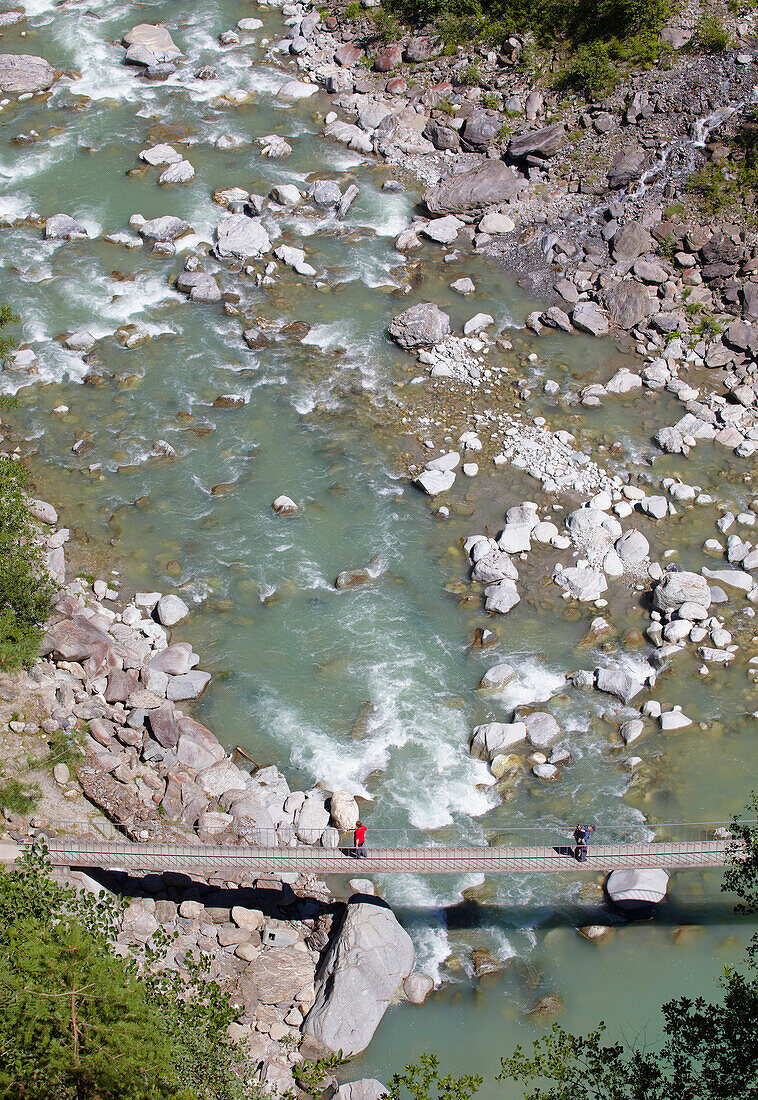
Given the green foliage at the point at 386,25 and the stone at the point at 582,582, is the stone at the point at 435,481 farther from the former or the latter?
the green foliage at the point at 386,25

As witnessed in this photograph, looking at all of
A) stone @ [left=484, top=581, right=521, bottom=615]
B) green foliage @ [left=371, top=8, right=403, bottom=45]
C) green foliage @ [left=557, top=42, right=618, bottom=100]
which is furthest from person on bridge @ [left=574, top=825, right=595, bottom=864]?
green foliage @ [left=371, top=8, right=403, bottom=45]

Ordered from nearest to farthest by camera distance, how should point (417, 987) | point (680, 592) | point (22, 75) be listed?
point (417, 987) < point (680, 592) < point (22, 75)

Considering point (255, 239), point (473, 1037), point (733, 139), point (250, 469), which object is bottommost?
point (473, 1037)

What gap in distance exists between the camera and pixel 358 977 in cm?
1897

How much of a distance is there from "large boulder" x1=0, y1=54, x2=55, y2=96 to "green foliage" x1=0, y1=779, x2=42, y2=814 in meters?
35.9

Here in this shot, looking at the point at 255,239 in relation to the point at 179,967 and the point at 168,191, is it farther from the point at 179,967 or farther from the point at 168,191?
the point at 179,967

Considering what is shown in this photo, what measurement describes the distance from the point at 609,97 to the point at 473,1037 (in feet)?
119

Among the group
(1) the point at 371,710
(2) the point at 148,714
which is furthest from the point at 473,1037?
(2) the point at 148,714

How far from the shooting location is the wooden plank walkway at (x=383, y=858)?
1988cm

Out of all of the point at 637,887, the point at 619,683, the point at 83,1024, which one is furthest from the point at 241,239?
the point at 83,1024

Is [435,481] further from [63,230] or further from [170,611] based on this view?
[63,230]

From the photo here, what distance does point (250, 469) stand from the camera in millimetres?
29953

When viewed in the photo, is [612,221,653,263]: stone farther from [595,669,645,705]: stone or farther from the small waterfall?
[595,669,645,705]: stone

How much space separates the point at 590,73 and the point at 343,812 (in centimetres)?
3329
